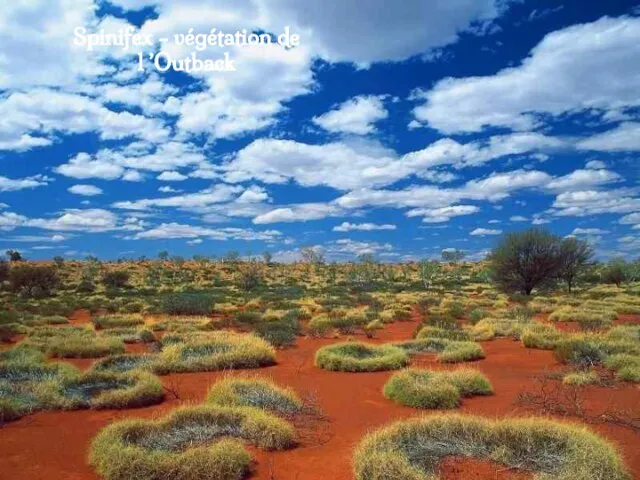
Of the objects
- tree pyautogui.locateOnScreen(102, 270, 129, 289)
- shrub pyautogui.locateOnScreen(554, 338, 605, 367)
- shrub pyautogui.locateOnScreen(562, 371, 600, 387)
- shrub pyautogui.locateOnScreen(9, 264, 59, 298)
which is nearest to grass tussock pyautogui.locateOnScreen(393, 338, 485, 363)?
shrub pyautogui.locateOnScreen(554, 338, 605, 367)

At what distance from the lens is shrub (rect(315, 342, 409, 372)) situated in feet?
48.0

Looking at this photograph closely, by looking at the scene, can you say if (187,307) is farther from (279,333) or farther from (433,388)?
(433,388)

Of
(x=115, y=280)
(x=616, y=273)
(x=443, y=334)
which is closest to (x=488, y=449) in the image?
(x=443, y=334)

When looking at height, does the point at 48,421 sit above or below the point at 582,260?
below

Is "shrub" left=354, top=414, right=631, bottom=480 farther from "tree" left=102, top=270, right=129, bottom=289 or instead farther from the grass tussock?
"tree" left=102, top=270, right=129, bottom=289

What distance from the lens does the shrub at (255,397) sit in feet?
32.9

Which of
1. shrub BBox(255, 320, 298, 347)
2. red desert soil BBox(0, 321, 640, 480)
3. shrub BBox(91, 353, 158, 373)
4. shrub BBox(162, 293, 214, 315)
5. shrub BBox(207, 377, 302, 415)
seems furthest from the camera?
shrub BBox(162, 293, 214, 315)

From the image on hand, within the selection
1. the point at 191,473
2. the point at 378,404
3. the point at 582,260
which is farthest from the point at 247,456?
the point at 582,260

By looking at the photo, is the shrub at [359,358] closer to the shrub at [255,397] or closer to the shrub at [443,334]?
the shrub at [443,334]

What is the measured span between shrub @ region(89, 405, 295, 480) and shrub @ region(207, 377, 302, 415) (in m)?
0.83

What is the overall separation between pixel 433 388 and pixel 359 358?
4.76 m

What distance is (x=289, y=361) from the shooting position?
1634 centimetres

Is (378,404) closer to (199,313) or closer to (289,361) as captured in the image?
(289,361)

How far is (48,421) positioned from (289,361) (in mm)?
7529
